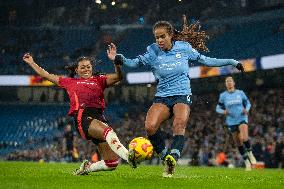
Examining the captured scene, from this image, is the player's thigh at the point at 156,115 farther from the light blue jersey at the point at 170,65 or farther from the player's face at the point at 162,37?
the player's face at the point at 162,37

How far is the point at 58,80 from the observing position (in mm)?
8812

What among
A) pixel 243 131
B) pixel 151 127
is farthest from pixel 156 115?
pixel 243 131

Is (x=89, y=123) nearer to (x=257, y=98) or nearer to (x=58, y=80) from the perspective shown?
(x=58, y=80)

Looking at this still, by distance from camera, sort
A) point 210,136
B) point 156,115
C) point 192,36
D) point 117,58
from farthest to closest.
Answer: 1. point 210,136
2. point 192,36
3. point 156,115
4. point 117,58

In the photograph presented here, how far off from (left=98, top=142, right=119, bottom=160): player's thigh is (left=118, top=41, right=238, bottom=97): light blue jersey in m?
1.16

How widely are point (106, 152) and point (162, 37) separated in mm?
2029

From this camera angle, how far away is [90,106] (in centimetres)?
847

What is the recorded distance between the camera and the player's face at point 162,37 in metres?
8.21

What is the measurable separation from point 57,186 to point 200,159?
20.4m

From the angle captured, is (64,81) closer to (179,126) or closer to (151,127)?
(151,127)

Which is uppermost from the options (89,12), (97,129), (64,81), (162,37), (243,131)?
(89,12)

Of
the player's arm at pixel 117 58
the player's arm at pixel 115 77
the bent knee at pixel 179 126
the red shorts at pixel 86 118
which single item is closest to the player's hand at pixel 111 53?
the player's arm at pixel 117 58

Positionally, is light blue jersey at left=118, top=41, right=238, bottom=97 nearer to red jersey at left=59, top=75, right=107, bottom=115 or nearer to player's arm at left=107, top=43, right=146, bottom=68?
player's arm at left=107, top=43, right=146, bottom=68

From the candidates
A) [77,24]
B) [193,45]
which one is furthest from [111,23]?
[193,45]
